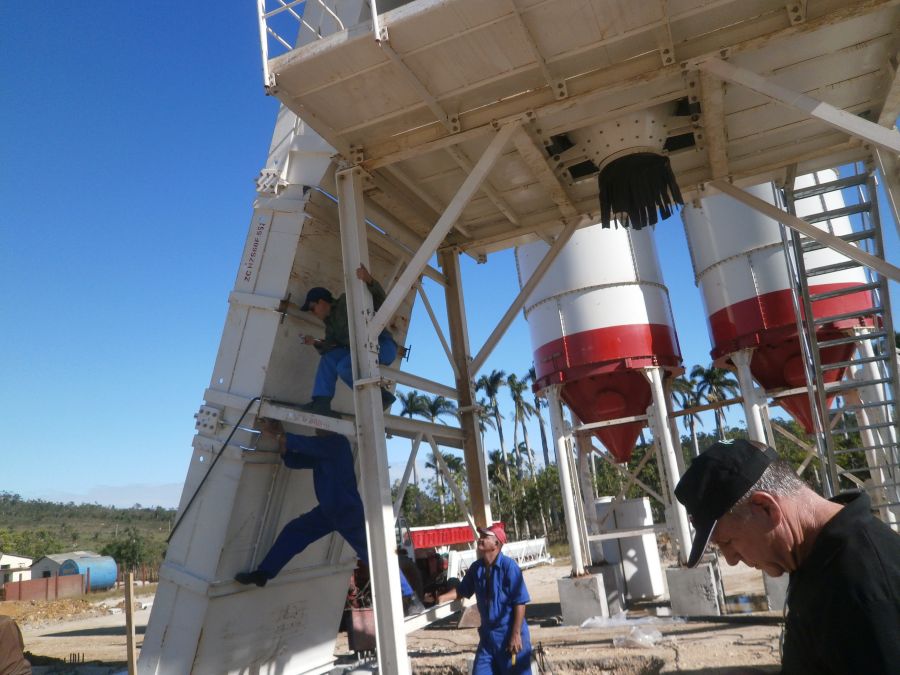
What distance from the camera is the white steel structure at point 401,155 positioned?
5.18m

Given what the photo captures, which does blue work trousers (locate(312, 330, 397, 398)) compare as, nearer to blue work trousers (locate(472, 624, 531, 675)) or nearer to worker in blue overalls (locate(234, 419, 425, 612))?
worker in blue overalls (locate(234, 419, 425, 612))

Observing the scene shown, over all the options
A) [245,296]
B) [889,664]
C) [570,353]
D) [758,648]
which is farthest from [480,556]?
[570,353]

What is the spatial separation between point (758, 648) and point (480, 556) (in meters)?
4.08

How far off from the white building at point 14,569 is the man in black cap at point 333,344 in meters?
55.5

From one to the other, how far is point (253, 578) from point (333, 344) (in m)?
2.27

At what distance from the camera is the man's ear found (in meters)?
1.80

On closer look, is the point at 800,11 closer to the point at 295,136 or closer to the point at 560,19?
the point at 560,19

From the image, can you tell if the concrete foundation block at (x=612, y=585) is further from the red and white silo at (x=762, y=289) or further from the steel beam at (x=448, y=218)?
the steel beam at (x=448, y=218)

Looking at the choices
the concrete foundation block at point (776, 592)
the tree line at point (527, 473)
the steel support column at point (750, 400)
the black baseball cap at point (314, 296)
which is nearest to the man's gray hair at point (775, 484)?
the black baseball cap at point (314, 296)

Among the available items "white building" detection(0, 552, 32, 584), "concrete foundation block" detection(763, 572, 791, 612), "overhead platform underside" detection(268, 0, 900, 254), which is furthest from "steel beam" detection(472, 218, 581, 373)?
"white building" detection(0, 552, 32, 584)

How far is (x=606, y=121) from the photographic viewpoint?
20.5 ft

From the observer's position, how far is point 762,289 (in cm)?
1274

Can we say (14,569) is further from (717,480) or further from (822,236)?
(717,480)

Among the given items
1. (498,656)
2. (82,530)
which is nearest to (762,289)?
(498,656)
